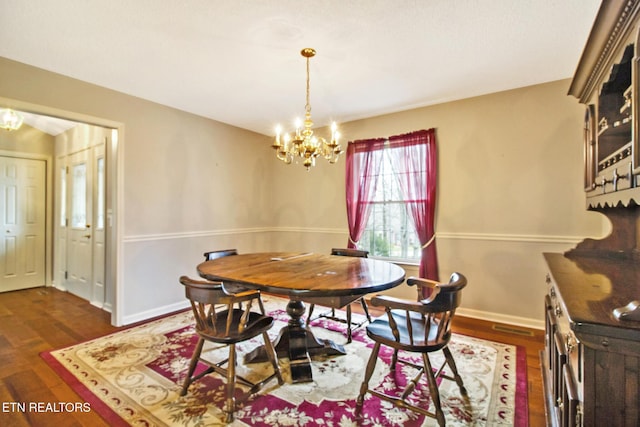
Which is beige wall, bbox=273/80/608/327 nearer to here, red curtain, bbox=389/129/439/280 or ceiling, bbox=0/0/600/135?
red curtain, bbox=389/129/439/280

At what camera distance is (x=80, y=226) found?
4.34 meters

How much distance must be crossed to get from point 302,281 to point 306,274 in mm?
205

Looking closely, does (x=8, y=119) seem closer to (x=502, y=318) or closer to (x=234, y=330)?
(x=234, y=330)

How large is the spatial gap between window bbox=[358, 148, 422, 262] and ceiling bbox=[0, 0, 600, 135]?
41.8 inches

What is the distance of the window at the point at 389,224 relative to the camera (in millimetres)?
3904

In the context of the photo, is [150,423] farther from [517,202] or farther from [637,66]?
[517,202]

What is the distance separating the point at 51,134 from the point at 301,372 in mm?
5592

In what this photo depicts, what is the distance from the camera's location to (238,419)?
5.74 ft

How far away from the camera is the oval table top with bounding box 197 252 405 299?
5.91ft

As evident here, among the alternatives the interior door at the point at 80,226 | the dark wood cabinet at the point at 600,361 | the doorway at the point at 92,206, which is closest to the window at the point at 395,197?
the dark wood cabinet at the point at 600,361

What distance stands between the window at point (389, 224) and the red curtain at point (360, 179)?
8 centimetres

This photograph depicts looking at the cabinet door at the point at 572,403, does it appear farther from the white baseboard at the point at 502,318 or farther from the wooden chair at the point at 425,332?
the white baseboard at the point at 502,318

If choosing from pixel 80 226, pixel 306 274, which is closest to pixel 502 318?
pixel 306 274

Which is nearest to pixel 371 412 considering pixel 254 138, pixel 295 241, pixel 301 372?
pixel 301 372
